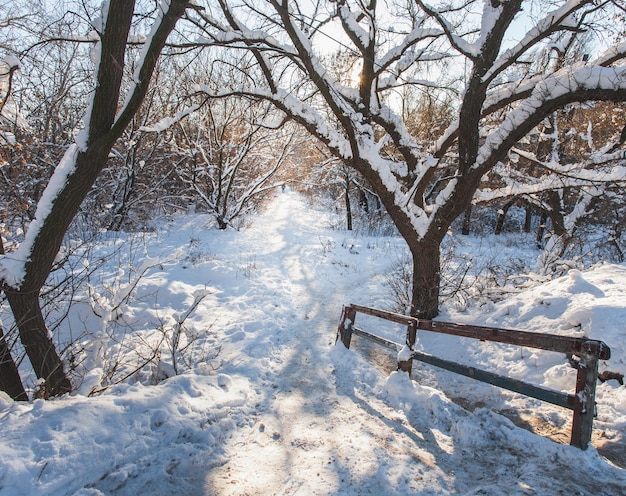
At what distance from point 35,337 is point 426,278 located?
5878 millimetres

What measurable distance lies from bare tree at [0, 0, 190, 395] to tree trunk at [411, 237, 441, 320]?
506 centimetres

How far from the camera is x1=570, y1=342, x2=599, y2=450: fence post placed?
2719mm

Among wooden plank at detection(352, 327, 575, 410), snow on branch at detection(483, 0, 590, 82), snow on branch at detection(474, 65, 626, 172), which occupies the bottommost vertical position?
wooden plank at detection(352, 327, 575, 410)

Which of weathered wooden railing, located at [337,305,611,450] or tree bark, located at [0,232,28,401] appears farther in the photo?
tree bark, located at [0,232,28,401]

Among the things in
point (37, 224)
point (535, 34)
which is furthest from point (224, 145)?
point (535, 34)

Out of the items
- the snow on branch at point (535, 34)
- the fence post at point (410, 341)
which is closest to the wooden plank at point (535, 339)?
the fence post at point (410, 341)

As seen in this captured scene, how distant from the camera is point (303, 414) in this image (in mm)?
3787

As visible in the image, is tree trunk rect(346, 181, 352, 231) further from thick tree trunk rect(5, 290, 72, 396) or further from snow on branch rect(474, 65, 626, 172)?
thick tree trunk rect(5, 290, 72, 396)

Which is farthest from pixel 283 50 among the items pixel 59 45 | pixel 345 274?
pixel 345 274

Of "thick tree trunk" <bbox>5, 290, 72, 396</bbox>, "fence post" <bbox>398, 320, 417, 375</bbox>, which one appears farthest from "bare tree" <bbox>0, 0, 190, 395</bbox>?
"fence post" <bbox>398, 320, 417, 375</bbox>

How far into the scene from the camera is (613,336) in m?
4.11

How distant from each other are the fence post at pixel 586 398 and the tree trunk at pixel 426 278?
3.66 meters

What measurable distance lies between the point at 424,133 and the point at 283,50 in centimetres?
975

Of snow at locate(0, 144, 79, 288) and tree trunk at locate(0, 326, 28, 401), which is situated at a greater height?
snow at locate(0, 144, 79, 288)
